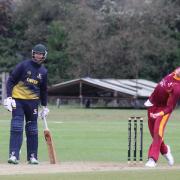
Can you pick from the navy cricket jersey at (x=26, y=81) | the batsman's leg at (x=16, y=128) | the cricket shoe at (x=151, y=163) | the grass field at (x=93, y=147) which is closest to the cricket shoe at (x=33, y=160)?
the batsman's leg at (x=16, y=128)

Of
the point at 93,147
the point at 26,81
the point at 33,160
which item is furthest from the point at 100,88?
the point at 26,81

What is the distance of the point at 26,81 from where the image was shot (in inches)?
586

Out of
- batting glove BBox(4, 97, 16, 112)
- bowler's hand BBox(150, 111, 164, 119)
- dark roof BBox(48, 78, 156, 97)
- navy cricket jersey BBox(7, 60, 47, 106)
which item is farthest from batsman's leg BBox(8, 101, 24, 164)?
dark roof BBox(48, 78, 156, 97)

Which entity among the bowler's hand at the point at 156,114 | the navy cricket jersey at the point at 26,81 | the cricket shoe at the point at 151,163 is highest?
the navy cricket jersey at the point at 26,81

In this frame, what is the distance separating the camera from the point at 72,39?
62.7m

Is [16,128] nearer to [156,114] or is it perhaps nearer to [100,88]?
[156,114]

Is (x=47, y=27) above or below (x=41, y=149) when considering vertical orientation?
above

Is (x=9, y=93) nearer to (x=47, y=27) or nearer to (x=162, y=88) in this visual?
(x=162, y=88)

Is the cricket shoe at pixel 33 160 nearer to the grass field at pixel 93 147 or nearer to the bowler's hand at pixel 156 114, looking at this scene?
the grass field at pixel 93 147

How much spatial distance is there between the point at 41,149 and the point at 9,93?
17.1 feet

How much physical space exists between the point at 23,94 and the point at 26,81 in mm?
261

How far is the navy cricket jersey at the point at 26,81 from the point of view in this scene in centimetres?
1485

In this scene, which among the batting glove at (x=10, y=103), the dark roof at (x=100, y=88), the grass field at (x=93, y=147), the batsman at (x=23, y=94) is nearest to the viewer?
the grass field at (x=93, y=147)

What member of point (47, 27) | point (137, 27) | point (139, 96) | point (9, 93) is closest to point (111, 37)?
point (137, 27)
